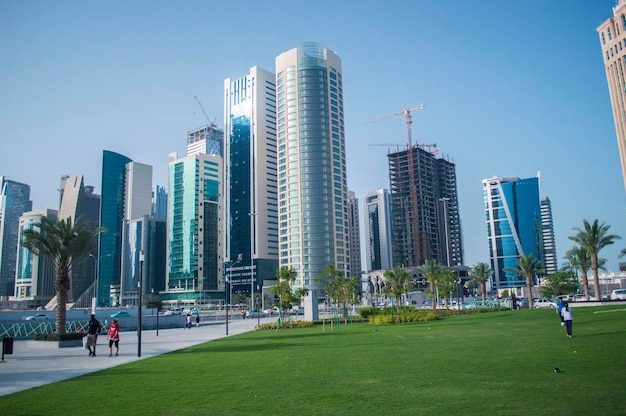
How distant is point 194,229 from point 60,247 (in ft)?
473

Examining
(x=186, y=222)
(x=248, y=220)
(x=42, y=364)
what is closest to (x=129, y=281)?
(x=186, y=222)

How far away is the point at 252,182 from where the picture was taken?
176 meters

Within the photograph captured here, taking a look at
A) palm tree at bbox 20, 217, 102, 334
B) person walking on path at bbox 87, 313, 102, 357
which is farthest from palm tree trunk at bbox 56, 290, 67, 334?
person walking on path at bbox 87, 313, 102, 357

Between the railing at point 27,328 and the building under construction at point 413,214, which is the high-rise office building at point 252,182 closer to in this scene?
the building under construction at point 413,214

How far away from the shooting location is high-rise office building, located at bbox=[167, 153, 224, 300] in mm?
173875

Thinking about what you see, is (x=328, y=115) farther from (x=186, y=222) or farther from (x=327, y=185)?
(x=186, y=222)

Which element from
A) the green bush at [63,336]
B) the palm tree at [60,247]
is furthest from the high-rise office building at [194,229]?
the green bush at [63,336]

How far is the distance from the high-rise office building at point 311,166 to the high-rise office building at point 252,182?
2399 centimetres

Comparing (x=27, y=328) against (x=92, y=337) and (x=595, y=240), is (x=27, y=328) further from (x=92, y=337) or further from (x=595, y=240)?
(x=595, y=240)

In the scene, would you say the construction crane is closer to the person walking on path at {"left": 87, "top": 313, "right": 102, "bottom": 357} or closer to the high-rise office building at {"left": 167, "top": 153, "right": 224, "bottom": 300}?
the high-rise office building at {"left": 167, "top": 153, "right": 224, "bottom": 300}

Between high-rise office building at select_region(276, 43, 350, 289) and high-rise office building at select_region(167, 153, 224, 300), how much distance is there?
3972cm

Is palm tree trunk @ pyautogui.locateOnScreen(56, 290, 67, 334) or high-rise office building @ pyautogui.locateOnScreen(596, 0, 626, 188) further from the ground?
high-rise office building @ pyautogui.locateOnScreen(596, 0, 626, 188)

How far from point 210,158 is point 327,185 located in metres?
57.5

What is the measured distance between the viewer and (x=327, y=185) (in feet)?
476
